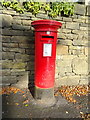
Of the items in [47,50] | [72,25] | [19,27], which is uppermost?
[72,25]

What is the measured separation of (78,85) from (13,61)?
2.18 m

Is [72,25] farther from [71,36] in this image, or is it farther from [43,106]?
[43,106]

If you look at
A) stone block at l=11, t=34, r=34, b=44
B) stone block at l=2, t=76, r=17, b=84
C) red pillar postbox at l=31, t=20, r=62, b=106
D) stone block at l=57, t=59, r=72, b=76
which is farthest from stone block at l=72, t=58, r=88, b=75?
stone block at l=2, t=76, r=17, b=84

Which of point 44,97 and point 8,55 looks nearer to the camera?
point 44,97

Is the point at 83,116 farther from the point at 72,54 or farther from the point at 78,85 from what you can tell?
the point at 72,54

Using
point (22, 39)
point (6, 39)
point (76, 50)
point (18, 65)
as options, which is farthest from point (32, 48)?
point (76, 50)

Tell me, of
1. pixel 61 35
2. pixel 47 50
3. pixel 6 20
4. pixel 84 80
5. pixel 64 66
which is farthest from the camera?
pixel 84 80

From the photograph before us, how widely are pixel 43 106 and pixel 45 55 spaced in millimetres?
1127

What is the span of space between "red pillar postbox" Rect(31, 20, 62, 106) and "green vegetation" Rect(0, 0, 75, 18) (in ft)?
2.99

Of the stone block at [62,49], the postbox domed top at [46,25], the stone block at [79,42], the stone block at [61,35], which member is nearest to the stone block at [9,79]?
the stone block at [62,49]

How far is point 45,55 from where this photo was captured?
2430 mm

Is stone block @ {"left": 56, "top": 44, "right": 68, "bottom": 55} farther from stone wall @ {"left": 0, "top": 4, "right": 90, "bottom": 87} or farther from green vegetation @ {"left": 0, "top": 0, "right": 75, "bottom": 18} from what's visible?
green vegetation @ {"left": 0, "top": 0, "right": 75, "bottom": 18}

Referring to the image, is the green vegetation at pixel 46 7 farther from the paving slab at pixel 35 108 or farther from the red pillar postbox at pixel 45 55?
the paving slab at pixel 35 108

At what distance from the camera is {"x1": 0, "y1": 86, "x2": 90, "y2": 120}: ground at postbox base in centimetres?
226
